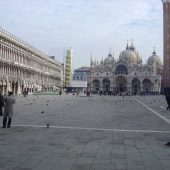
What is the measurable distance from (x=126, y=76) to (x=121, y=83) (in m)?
4.12

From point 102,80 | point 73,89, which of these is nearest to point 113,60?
point 102,80

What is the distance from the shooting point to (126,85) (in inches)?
5192

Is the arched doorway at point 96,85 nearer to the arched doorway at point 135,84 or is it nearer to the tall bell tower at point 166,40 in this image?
the arched doorway at point 135,84

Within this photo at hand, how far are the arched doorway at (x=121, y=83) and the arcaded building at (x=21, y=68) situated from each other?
94.2 ft

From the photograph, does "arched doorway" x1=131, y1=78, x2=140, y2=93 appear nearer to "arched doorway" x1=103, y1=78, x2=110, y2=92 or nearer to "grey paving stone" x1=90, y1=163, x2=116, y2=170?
"arched doorway" x1=103, y1=78, x2=110, y2=92

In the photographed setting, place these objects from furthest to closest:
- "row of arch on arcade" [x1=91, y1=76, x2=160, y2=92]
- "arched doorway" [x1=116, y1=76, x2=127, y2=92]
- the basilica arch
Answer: "arched doorway" [x1=116, y1=76, x2=127, y2=92]
"row of arch on arcade" [x1=91, y1=76, x2=160, y2=92]
the basilica arch

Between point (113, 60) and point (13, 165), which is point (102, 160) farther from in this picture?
point (113, 60)

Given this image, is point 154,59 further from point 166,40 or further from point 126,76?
point 166,40

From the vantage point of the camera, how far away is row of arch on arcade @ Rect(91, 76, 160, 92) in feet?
427

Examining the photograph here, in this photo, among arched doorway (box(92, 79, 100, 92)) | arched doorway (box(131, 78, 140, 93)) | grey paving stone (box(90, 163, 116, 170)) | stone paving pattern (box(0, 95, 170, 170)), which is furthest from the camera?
arched doorway (box(92, 79, 100, 92))

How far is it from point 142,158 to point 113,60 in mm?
136874

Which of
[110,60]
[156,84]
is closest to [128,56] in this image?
[110,60]

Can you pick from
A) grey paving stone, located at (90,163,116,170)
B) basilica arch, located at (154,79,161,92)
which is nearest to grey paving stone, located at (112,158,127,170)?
grey paving stone, located at (90,163,116,170)

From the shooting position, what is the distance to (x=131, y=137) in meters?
10.9
